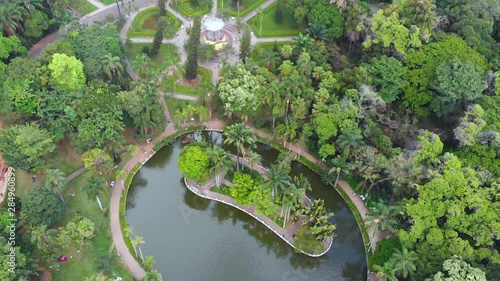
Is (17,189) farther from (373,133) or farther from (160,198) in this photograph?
(373,133)

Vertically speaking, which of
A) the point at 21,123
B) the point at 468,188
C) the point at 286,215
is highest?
the point at 468,188

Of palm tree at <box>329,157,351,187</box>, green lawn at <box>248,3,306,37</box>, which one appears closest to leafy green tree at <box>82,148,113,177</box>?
palm tree at <box>329,157,351,187</box>

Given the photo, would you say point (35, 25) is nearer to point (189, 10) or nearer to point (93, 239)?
point (189, 10)

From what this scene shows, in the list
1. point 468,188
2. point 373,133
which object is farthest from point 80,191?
point 468,188

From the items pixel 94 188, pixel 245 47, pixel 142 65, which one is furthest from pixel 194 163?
pixel 245 47

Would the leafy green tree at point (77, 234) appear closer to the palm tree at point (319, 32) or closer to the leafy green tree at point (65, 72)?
the leafy green tree at point (65, 72)

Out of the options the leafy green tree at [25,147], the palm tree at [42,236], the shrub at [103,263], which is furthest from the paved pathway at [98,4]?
the shrub at [103,263]

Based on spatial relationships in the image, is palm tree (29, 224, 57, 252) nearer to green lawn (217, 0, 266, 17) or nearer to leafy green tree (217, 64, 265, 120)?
leafy green tree (217, 64, 265, 120)
